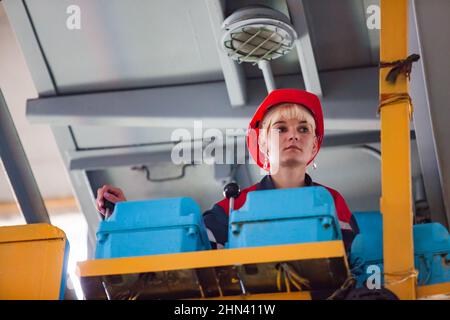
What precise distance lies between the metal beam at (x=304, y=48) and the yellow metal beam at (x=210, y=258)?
249cm

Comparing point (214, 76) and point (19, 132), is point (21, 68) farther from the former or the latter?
point (214, 76)

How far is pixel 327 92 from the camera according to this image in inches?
216

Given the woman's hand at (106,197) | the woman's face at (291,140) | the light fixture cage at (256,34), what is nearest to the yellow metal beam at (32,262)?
the woman's hand at (106,197)

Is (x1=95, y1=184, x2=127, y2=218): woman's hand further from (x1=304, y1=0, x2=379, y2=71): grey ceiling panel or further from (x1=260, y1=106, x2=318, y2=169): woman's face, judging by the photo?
(x1=304, y1=0, x2=379, y2=71): grey ceiling panel

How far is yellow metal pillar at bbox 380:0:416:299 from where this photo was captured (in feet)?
9.75

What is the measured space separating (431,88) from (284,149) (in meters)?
1.40

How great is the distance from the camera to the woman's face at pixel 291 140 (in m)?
3.67

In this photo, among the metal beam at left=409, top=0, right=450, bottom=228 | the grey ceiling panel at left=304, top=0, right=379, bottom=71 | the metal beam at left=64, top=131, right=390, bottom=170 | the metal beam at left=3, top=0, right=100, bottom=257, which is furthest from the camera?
the metal beam at left=64, top=131, right=390, bottom=170

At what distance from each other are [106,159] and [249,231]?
356 cm

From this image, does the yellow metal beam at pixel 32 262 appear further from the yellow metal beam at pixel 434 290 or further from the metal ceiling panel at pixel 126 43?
the metal ceiling panel at pixel 126 43

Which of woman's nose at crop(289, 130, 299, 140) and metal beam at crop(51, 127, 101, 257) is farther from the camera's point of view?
metal beam at crop(51, 127, 101, 257)

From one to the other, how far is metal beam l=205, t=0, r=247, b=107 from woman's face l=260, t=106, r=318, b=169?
4.50ft

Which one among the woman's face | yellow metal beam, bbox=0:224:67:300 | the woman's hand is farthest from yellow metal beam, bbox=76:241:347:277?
the woman's face

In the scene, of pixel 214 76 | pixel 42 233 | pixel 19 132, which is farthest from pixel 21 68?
pixel 42 233
